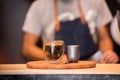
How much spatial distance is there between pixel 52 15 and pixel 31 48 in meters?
0.23

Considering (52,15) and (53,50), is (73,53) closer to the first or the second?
(53,50)

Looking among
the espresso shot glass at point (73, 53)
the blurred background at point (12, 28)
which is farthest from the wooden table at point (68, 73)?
the blurred background at point (12, 28)

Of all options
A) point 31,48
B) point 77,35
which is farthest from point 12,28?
point 77,35

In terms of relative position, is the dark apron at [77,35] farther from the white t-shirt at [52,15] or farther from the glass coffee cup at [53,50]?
the glass coffee cup at [53,50]

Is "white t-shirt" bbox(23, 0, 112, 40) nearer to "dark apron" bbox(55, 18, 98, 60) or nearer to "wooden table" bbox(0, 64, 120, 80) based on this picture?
"dark apron" bbox(55, 18, 98, 60)

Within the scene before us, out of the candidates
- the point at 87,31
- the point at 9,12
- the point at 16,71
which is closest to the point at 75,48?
the point at 16,71

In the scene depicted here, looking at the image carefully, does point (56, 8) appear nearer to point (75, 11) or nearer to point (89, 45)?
point (75, 11)

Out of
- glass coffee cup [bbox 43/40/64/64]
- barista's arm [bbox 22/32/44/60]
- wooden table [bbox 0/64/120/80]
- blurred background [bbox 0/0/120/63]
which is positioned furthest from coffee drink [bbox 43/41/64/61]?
blurred background [bbox 0/0/120/63]

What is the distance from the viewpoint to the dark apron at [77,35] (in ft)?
5.53

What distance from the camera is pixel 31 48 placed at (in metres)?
1.66

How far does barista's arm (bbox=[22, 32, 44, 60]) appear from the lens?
5.40 ft

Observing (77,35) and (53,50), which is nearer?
(53,50)

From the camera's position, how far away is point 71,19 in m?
1.70

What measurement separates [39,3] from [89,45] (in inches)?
14.4
